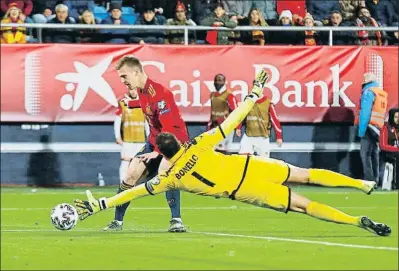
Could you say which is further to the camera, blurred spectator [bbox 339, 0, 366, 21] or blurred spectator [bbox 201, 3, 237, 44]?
blurred spectator [bbox 339, 0, 366, 21]

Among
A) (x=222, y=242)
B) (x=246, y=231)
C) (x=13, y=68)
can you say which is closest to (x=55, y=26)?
(x=13, y=68)

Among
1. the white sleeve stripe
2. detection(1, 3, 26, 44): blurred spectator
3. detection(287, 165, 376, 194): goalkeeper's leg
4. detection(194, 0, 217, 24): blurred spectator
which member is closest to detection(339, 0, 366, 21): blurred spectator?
detection(194, 0, 217, 24): blurred spectator

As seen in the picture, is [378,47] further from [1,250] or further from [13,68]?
[1,250]

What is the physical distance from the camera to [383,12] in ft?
87.5

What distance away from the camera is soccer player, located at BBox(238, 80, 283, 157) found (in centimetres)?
2442

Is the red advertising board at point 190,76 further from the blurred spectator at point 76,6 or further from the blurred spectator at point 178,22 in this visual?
the blurred spectator at point 76,6

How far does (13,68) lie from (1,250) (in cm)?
1193

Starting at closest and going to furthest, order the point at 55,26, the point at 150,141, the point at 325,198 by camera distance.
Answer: the point at 150,141 → the point at 325,198 → the point at 55,26

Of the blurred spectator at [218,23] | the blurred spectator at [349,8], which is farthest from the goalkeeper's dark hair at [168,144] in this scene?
the blurred spectator at [349,8]

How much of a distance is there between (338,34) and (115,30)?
15.4 feet

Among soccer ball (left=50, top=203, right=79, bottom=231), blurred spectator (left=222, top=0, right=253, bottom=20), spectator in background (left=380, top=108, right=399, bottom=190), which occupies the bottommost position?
spectator in background (left=380, top=108, right=399, bottom=190)

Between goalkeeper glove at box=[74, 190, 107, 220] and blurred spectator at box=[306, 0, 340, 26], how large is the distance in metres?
13.7

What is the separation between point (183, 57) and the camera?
25.1 meters

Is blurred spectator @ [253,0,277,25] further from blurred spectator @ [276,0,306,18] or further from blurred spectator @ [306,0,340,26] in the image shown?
blurred spectator @ [306,0,340,26]
